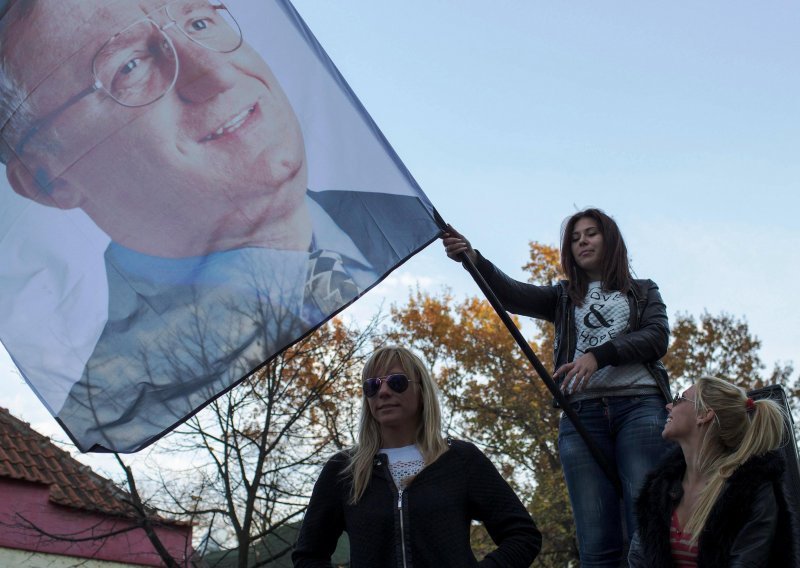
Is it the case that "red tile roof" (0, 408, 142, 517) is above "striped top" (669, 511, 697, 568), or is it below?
above

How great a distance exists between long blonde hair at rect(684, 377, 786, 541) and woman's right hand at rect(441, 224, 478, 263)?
1226mm

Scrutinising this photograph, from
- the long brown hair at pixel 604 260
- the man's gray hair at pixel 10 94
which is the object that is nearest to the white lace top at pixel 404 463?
the long brown hair at pixel 604 260

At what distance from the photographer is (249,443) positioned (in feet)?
55.6

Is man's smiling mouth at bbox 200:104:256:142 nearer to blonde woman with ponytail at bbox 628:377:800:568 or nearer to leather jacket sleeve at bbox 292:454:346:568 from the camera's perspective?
leather jacket sleeve at bbox 292:454:346:568

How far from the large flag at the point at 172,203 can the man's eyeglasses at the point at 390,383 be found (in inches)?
20.6

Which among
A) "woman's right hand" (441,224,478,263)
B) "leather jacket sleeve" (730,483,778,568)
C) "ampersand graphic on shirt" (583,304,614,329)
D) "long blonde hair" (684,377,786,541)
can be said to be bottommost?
"leather jacket sleeve" (730,483,778,568)

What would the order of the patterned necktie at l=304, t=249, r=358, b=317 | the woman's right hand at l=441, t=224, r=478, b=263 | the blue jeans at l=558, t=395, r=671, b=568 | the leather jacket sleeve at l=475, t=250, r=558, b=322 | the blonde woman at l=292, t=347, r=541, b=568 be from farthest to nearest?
1. the leather jacket sleeve at l=475, t=250, r=558, b=322
2. the woman's right hand at l=441, t=224, r=478, b=263
3. the patterned necktie at l=304, t=249, r=358, b=317
4. the blue jeans at l=558, t=395, r=671, b=568
5. the blonde woman at l=292, t=347, r=541, b=568

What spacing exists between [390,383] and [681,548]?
133cm

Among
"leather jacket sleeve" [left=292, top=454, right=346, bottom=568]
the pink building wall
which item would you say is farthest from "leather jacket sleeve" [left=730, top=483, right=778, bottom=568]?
the pink building wall

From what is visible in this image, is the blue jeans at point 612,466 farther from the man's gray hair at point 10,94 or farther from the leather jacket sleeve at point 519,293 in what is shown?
the man's gray hair at point 10,94

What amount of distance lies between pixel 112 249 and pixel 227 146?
0.76 m

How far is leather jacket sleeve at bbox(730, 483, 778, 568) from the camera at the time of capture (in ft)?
10.4

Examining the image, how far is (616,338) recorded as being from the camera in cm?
395

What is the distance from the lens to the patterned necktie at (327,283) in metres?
4.11
